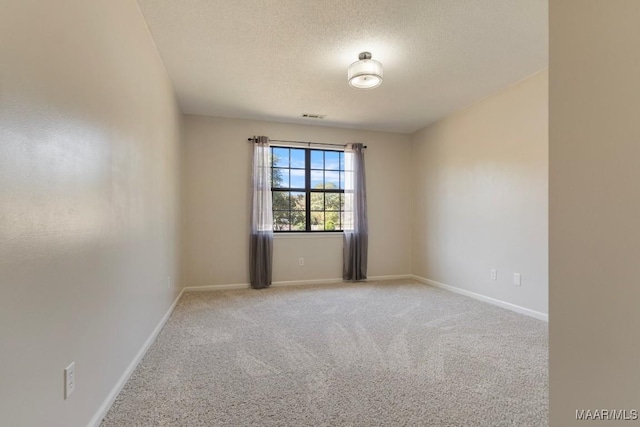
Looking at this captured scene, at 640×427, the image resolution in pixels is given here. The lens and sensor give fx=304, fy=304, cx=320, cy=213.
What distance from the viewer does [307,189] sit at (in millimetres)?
Result: 4875

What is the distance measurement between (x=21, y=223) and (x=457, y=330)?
3030 millimetres

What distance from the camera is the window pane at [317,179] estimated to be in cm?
491

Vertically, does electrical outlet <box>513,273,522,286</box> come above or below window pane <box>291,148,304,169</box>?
below

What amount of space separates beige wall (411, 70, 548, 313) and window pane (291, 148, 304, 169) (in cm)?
197

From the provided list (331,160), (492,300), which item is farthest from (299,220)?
(492,300)

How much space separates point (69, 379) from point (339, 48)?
2.78m

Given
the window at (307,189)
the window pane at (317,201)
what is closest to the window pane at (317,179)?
the window at (307,189)

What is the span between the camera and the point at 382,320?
3.04 m

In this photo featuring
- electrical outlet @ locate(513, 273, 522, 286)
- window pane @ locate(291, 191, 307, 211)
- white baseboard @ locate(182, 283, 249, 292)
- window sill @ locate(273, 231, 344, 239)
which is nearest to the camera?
electrical outlet @ locate(513, 273, 522, 286)

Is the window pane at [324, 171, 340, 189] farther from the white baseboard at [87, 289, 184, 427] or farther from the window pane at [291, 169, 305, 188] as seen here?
the white baseboard at [87, 289, 184, 427]

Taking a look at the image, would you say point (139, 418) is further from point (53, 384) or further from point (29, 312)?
point (29, 312)

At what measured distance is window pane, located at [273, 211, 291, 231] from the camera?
475 cm

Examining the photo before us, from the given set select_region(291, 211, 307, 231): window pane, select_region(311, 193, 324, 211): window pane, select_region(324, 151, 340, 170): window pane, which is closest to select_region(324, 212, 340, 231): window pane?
select_region(311, 193, 324, 211): window pane

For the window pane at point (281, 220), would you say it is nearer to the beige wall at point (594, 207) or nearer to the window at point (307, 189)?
the window at point (307, 189)
